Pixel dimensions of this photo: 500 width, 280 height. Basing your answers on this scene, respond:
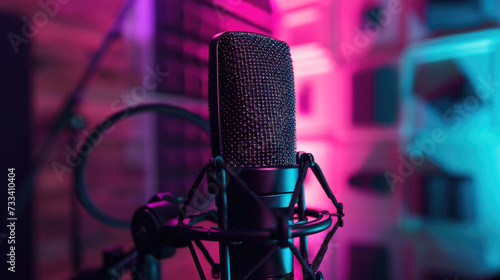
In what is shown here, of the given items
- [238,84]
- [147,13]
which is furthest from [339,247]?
[147,13]

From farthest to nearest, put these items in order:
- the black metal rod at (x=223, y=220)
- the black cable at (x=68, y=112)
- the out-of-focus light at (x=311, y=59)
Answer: the out-of-focus light at (x=311, y=59)
the black cable at (x=68, y=112)
the black metal rod at (x=223, y=220)

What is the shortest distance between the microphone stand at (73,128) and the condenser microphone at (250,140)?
63 cm

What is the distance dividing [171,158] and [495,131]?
1008 mm

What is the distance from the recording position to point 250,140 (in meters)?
0.44

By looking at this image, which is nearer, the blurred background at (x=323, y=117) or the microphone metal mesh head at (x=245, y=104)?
the microphone metal mesh head at (x=245, y=104)

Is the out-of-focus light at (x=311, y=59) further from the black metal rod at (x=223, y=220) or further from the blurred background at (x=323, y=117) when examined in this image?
the black metal rod at (x=223, y=220)

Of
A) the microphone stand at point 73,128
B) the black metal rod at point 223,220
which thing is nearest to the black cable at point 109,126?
the microphone stand at point 73,128

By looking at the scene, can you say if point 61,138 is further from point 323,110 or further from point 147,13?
point 323,110

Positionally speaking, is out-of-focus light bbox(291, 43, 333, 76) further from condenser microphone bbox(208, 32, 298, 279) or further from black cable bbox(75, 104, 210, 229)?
condenser microphone bbox(208, 32, 298, 279)

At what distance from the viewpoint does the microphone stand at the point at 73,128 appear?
0.83 meters

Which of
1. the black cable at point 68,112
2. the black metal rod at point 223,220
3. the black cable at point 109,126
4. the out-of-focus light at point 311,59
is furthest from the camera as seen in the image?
the out-of-focus light at point 311,59

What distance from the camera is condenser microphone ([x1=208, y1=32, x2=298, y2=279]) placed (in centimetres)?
43

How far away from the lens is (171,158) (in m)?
1.14

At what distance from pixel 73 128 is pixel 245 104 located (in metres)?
0.68
